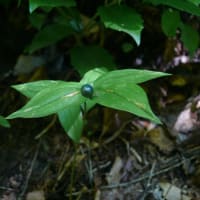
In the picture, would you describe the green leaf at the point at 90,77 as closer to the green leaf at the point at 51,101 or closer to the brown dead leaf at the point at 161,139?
the green leaf at the point at 51,101

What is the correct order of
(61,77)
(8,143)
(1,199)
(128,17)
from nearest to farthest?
(128,17), (1,199), (8,143), (61,77)

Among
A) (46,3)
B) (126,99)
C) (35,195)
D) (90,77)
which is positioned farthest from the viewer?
(35,195)

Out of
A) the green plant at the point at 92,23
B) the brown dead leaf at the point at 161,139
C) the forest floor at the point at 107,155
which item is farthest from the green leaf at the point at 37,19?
the brown dead leaf at the point at 161,139

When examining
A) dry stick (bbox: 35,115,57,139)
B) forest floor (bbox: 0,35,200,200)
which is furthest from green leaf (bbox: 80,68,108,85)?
dry stick (bbox: 35,115,57,139)

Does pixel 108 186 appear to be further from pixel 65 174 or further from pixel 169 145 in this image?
pixel 169 145

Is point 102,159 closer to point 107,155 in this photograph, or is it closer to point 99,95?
point 107,155

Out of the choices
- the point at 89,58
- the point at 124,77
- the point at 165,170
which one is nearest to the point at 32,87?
the point at 124,77

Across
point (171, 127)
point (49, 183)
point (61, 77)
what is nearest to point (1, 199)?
point (49, 183)
